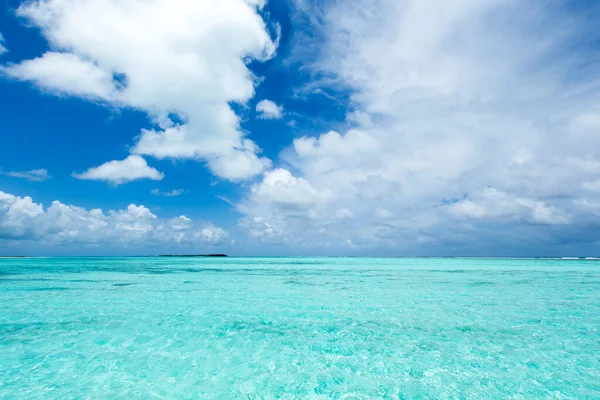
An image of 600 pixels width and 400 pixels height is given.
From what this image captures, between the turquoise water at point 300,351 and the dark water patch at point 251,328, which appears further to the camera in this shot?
the dark water patch at point 251,328

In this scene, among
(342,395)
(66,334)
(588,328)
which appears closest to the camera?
(342,395)

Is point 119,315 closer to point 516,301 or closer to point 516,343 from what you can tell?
point 516,343

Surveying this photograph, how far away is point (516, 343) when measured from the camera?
10094mm

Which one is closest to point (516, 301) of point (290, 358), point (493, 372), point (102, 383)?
point (493, 372)

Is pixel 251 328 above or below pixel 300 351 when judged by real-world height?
above

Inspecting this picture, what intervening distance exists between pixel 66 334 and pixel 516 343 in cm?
1438

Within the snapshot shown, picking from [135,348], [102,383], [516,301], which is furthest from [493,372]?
[516,301]

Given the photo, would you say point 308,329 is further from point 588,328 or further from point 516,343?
point 588,328

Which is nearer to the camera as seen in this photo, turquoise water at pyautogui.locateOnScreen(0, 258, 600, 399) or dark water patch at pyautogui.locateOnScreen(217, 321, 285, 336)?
turquoise water at pyautogui.locateOnScreen(0, 258, 600, 399)

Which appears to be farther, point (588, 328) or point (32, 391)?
point (588, 328)

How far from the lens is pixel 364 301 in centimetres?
1800

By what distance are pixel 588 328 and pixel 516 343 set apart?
14.2ft

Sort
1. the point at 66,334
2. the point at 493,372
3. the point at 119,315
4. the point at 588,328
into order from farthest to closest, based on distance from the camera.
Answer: the point at 119,315 → the point at 588,328 → the point at 66,334 → the point at 493,372

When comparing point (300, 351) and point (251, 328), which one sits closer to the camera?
point (300, 351)
